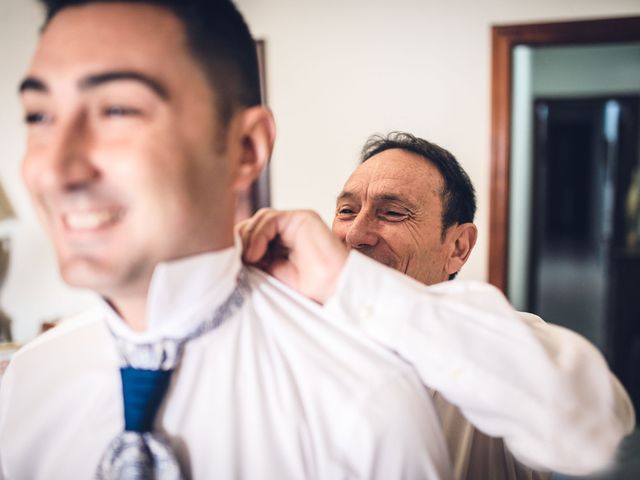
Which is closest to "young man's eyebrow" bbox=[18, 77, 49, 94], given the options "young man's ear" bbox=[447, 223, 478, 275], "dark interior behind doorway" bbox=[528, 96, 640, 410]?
"young man's ear" bbox=[447, 223, 478, 275]

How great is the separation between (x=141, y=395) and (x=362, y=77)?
0.62 meters

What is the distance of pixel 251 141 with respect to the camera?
46cm

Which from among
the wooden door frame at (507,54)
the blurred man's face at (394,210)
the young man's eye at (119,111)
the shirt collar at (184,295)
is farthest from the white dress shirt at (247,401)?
the wooden door frame at (507,54)

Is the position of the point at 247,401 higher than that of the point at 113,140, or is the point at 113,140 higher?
the point at 113,140

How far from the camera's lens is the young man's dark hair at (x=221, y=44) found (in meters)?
0.40

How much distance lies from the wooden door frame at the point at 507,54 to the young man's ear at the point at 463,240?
0.05 m

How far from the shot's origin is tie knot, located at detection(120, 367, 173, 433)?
431mm

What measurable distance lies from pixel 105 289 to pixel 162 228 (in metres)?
0.07

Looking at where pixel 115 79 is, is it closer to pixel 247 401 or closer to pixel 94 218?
pixel 94 218

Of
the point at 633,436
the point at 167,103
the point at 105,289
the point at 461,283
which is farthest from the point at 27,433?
the point at 633,436

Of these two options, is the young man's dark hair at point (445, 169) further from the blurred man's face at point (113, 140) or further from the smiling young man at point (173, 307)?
the blurred man's face at point (113, 140)

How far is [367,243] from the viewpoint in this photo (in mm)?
774

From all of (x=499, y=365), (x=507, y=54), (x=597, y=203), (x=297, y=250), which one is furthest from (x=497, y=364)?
(x=597, y=203)

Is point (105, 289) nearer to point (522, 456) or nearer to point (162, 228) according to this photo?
point (162, 228)
